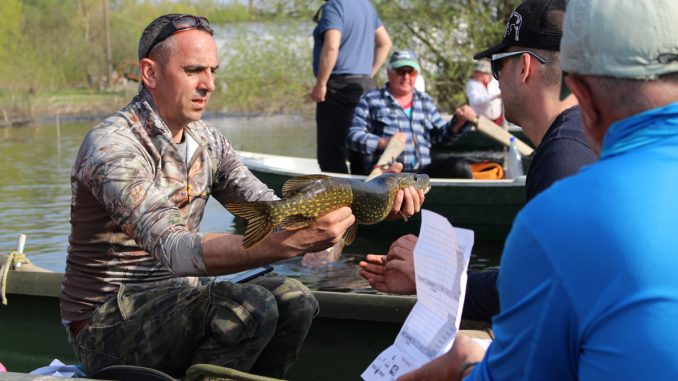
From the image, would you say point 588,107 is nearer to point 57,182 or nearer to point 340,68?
point 340,68

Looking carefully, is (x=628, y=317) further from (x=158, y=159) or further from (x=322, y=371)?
(x=322, y=371)

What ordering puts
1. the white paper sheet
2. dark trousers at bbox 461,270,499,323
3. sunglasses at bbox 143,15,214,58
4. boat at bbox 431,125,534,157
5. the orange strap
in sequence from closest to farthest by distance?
the white paper sheet → dark trousers at bbox 461,270,499,323 → sunglasses at bbox 143,15,214,58 → the orange strap → boat at bbox 431,125,534,157

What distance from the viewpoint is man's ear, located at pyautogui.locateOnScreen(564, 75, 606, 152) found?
69.7 inches

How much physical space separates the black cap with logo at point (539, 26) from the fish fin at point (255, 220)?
101cm

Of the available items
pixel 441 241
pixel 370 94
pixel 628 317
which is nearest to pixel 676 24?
pixel 628 317

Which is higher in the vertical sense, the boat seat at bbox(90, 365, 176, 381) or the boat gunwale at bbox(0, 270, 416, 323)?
the boat seat at bbox(90, 365, 176, 381)

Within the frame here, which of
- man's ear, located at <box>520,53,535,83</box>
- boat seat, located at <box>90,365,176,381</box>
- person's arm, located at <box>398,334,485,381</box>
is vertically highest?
man's ear, located at <box>520,53,535,83</box>

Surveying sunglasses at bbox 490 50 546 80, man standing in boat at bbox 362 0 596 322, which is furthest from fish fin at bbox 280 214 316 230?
sunglasses at bbox 490 50 546 80

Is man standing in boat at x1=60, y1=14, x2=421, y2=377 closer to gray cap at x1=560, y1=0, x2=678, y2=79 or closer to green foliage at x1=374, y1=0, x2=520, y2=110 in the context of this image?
gray cap at x1=560, y1=0, x2=678, y2=79

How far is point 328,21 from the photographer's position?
8648mm

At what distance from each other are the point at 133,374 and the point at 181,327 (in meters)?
0.24

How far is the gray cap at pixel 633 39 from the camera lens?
168cm

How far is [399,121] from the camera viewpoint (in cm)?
848

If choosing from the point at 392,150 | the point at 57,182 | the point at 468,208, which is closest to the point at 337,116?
the point at 392,150
